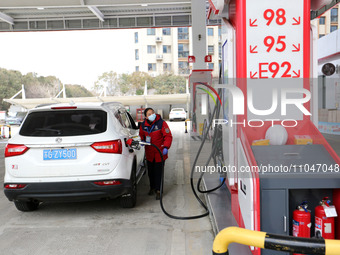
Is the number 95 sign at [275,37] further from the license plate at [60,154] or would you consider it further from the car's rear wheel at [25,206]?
the car's rear wheel at [25,206]

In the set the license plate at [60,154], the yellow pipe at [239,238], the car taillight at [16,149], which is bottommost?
the yellow pipe at [239,238]

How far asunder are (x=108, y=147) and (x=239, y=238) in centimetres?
287

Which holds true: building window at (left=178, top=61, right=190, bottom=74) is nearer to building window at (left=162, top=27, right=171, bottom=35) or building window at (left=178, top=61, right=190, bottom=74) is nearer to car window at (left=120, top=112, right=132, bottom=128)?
building window at (left=162, top=27, right=171, bottom=35)

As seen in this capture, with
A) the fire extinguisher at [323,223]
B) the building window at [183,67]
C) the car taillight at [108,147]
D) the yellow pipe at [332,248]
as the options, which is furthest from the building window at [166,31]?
the yellow pipe at [332,248]

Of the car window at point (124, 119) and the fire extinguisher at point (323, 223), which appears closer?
the fire extinguisher at point (323, 223)

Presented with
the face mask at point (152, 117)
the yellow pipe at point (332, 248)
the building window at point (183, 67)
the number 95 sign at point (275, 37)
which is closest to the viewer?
the yellow pipe at point (332, 248)

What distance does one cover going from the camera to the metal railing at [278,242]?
1.61 meters

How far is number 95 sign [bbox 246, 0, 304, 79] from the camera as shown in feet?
12.1

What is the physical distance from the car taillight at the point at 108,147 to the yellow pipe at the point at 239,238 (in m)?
2.75

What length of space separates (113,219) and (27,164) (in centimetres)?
134

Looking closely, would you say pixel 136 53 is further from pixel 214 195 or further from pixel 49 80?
pixel 214 195

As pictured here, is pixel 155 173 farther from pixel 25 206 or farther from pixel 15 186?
pixel 15 186

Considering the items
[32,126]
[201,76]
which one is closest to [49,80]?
[201,76]

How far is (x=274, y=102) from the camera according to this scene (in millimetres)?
3844
